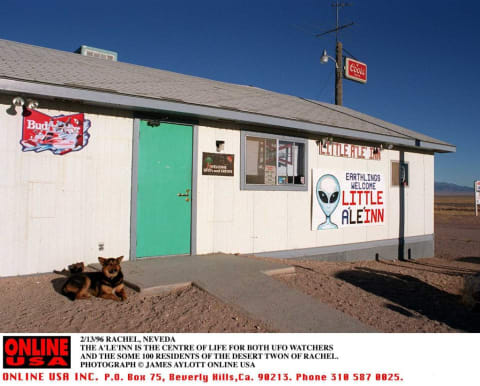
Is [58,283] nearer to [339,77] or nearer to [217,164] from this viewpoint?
[217,164]

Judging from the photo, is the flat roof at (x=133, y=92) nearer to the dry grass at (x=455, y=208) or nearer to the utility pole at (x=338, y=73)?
the utility pole at (x=338, y=73)

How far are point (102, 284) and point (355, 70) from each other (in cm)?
1658

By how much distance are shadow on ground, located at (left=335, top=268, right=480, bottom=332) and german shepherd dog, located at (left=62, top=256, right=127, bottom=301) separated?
3.60 meters

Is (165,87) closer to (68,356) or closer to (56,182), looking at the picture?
(56,182)

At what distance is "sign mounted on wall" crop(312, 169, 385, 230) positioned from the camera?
8906mm

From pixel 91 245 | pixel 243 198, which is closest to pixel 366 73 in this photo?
pixel 243 198

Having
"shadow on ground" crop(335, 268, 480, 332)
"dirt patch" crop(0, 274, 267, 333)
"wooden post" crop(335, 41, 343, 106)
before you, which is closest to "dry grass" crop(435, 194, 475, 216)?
"wooden post" crop(335, 41, 343, 106)

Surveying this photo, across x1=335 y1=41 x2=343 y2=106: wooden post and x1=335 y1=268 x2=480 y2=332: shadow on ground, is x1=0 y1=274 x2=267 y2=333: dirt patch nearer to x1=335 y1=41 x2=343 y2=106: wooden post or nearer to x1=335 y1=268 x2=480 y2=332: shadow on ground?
x1=335 y1=268 x2=480 y2=332: shadow on ground

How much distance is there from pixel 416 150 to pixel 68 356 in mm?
10763

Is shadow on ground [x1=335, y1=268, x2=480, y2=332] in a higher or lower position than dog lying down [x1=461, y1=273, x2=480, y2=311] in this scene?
lower

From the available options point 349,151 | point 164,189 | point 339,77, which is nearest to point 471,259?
point 349,151

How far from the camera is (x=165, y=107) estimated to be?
6.32 m

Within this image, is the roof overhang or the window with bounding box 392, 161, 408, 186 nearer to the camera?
the roof overhang

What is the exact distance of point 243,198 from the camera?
25.3ft
